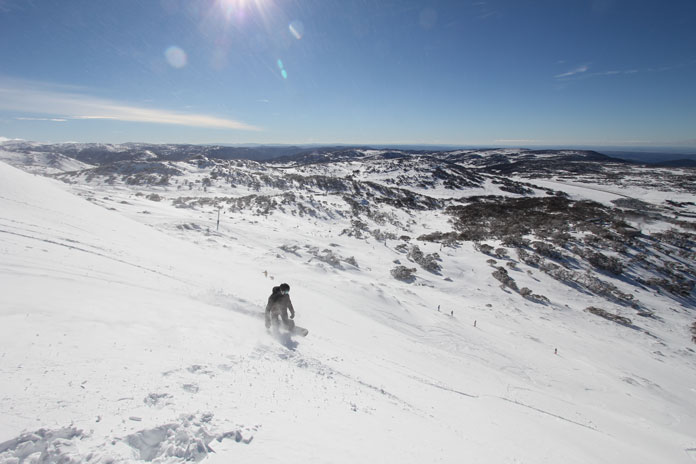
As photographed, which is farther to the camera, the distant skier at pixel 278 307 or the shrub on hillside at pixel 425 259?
the shrub on hillside at pixel 425 259

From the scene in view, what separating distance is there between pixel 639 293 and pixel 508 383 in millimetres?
21714

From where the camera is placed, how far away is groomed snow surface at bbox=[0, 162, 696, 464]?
11.5ft

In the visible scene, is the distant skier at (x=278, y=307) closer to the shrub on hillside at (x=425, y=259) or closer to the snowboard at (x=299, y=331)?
the snowboard at (x=299, y=331)

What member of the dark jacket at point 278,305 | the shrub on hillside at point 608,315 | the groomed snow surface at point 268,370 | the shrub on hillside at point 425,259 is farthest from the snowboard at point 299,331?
the shrub on hillside at point 608,315

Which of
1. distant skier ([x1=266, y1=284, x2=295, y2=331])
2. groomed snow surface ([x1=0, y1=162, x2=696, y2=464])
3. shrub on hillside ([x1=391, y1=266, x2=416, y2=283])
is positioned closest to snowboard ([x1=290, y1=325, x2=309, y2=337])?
distant skier ([x1=266, y1=284, x2=295, y2=331])

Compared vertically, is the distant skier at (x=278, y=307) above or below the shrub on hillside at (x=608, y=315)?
above

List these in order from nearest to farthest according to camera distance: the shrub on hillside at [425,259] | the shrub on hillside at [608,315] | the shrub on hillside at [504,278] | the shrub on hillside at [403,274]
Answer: the shrub on hillside at [608,315] → the shrub on hillside at [403,274] → the shrub on hillside at [504,278] → the shrub on hillside at [425,259]

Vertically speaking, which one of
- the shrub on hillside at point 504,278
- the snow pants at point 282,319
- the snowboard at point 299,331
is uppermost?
the snow pants at point 282,319

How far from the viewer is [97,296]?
6.40 m

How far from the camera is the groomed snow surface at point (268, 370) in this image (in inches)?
138

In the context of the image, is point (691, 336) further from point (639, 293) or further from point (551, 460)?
point (551, 460)

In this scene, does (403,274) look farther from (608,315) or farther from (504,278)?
(608,315)

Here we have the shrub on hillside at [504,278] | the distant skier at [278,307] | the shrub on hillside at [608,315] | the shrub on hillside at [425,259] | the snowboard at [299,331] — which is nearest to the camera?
the distant skier at [278,307]

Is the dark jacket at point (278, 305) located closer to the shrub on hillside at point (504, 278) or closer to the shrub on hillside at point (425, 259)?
the shrub on hillside at point (425, 259)
